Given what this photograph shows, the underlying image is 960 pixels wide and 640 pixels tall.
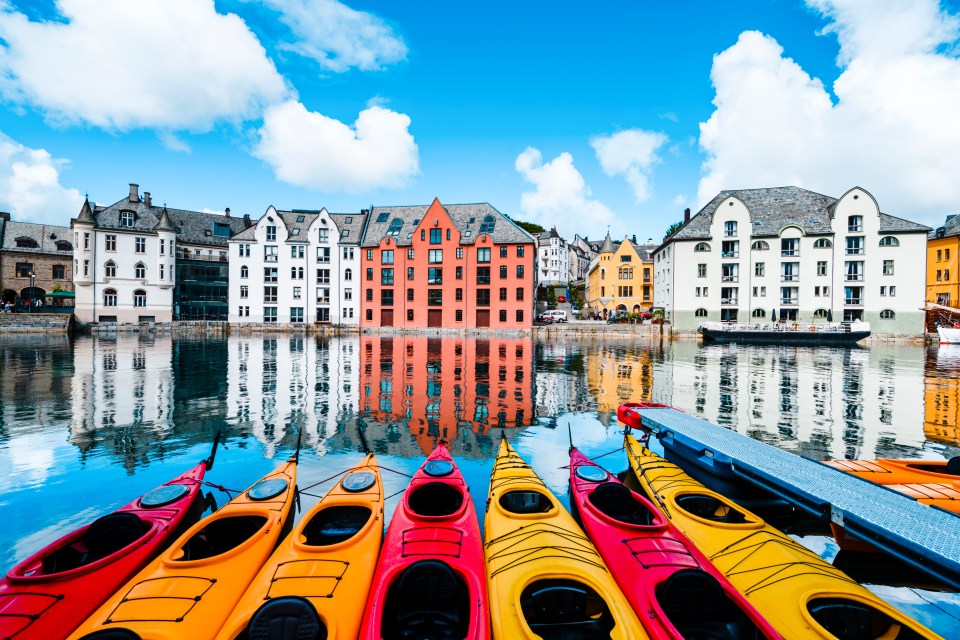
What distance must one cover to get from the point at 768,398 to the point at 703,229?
46552 mm

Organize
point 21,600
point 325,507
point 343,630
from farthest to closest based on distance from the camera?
1. point 325,507
2. point 21,600
3. point 343,630

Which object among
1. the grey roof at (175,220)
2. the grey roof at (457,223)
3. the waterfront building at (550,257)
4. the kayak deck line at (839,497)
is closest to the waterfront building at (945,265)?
the grey roof at (457,223)

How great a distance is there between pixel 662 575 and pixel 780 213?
68.6 m

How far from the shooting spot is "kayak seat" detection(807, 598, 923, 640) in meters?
4.56

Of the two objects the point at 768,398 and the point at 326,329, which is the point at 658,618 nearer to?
the point at 768,398

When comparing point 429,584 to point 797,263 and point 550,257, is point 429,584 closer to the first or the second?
point 797,263

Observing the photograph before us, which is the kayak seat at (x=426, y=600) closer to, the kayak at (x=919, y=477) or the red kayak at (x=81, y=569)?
the red kayak at (x=81, y=569)

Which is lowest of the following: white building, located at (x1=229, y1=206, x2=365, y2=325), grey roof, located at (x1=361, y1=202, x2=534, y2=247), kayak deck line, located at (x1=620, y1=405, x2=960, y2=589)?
kayak deck line, located at (x1=620, y1=405, x2=960, y2=589)

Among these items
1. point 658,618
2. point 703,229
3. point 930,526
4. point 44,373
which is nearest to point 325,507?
point 658,618

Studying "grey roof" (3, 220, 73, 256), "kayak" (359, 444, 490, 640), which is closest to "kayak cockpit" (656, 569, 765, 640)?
Answer: "kayak" (359, 444, 490, 640)

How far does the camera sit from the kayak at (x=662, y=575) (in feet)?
15.1

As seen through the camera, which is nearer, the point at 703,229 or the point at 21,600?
the point at 21,600

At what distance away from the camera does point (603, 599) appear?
16.1 ft

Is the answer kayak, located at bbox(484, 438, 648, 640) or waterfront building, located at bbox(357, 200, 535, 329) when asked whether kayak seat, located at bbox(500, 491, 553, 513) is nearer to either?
kayak, located at bbox(484, 438, 648, 640)
